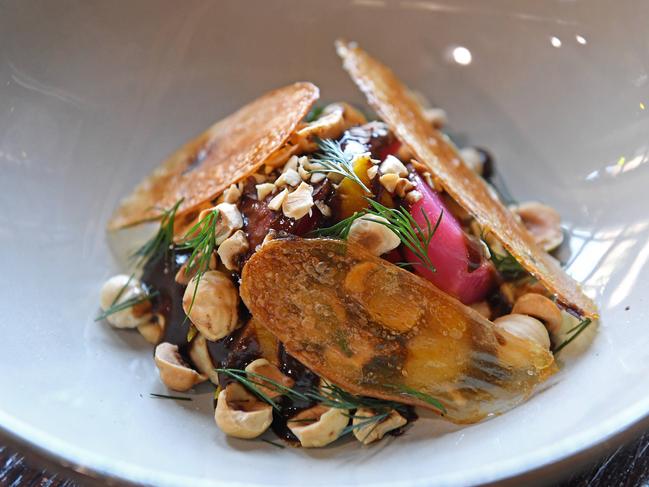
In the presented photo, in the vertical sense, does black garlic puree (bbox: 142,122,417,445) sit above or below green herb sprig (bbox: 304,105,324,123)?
below

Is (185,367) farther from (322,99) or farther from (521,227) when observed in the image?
(322,99)

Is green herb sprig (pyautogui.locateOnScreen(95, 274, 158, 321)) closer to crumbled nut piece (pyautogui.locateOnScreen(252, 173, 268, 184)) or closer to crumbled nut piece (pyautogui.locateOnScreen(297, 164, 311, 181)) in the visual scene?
crumbled nut piece (pyautogui.locateOnScreen(252, 173, 268, 184))

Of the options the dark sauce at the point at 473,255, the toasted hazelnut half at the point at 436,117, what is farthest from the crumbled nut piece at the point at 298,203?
the toasted hazelnut half at the point at 436,117

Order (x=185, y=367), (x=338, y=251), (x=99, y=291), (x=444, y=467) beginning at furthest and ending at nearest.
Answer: (x=99, y=291) < (x=185, y=367) < (x=338, y=251) < (x=444, y=467)

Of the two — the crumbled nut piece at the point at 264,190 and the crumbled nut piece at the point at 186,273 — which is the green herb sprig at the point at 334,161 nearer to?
the crumbled nut piece at the point at 264,190

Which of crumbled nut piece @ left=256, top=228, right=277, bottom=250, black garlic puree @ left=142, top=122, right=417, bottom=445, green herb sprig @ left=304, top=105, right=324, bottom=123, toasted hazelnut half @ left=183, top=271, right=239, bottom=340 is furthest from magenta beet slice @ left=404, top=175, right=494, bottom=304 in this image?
green herb sprig @ left=304, top=105, right=324, bottom=123

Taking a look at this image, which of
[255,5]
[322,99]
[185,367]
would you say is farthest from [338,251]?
[255,5]
